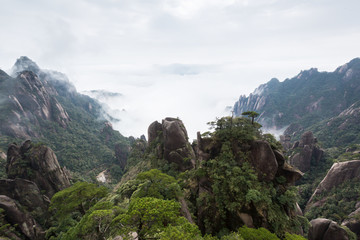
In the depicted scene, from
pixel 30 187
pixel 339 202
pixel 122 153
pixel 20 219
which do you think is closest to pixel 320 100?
pixel 339 202

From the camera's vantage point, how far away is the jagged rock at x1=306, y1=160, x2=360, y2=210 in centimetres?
4225

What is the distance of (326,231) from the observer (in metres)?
23.7

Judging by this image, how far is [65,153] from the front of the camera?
76688mm

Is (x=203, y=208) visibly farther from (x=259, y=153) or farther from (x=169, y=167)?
(x=169, y=167)

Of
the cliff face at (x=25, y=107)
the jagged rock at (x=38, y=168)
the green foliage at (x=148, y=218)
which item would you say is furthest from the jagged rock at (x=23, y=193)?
the cliff face at (x=25, y=107)

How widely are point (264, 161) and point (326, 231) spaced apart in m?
16.2

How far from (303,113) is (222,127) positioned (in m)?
197

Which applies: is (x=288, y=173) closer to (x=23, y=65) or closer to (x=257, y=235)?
(x=257, y=235)

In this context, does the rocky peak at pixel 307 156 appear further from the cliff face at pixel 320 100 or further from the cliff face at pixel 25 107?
the cliff face at pixel 25 107

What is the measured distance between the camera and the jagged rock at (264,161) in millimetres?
20172

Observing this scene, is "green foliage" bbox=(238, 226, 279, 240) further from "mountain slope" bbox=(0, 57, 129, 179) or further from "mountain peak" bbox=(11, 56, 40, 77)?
"mountain peak" bbox=(11, 56, 40, 77)

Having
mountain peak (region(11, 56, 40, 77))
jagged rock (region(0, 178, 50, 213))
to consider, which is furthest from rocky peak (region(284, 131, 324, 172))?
mountain peak (region(11, 56, 40, 77))

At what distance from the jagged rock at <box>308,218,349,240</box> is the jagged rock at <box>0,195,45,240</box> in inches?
1747

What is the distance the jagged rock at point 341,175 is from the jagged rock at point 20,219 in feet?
210
